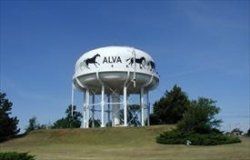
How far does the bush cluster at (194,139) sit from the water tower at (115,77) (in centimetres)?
1628

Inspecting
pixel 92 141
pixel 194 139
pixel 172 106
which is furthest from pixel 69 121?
pixel 194 139

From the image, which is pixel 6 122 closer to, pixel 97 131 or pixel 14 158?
pixel 97 131

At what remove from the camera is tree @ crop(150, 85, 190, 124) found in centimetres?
A: 7975

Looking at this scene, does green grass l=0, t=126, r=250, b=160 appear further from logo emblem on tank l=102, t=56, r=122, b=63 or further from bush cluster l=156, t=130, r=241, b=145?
logo emblem on tank l=102, t=56, r=122, b=63

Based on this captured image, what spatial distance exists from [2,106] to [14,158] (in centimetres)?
4065

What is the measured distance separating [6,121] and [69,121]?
40.2m

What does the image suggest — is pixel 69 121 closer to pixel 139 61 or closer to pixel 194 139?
pixel 139 61

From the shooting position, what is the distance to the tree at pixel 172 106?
79750 millimetres

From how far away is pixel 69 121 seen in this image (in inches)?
4232

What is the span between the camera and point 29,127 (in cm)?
11250

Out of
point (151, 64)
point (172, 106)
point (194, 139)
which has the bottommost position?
point (194, 139)

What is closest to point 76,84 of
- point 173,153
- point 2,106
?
point 2,106

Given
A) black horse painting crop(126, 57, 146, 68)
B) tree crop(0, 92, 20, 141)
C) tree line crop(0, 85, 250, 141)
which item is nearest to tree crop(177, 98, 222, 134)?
tree line crop(0, 85, 250, 141)

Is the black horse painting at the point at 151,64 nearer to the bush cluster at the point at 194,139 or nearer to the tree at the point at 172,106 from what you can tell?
the tree at the point at 172,106
